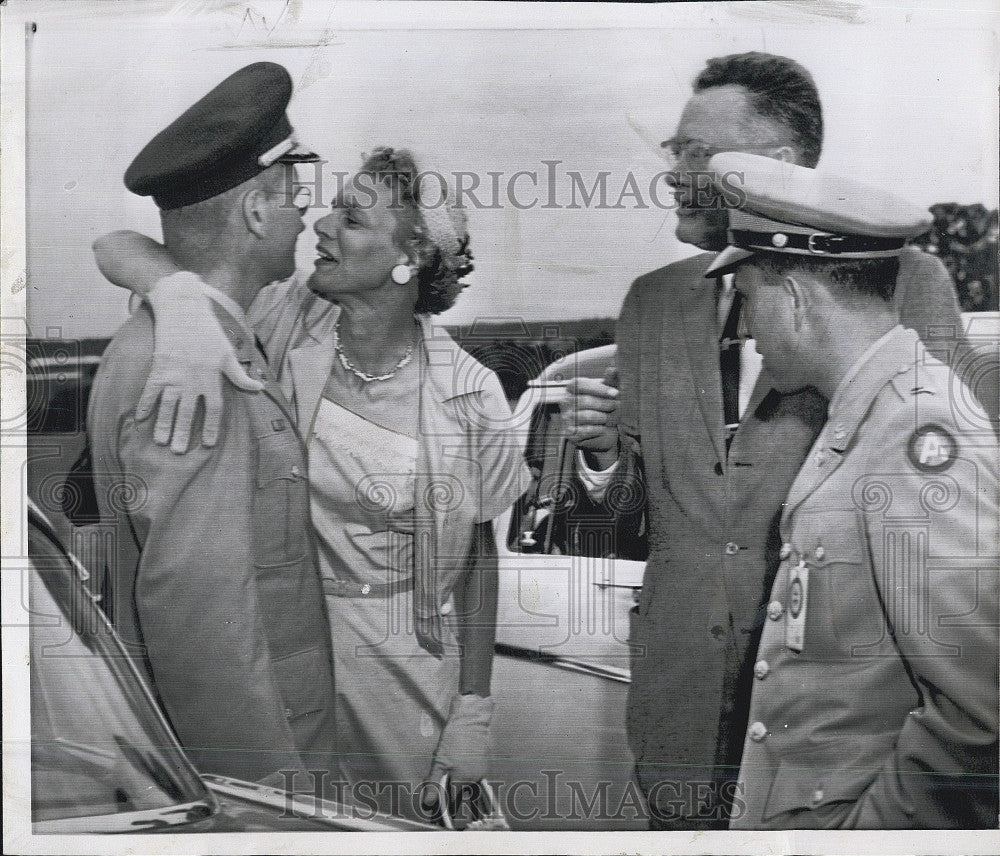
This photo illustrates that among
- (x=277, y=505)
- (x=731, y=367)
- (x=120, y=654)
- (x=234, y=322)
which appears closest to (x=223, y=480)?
(x=277, y=505)

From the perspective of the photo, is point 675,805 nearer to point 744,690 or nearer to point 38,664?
point 744,690

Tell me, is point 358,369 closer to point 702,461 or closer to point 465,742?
point 702,461

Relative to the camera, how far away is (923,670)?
11.0 feet

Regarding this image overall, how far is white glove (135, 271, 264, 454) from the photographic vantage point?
333 cm

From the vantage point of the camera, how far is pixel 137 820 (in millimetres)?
3402

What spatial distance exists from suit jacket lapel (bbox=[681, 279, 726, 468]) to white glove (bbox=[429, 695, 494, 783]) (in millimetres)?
1175

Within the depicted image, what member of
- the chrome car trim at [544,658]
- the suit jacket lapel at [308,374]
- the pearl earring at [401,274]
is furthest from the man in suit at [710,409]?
the suit jacket lapel at [308,374]

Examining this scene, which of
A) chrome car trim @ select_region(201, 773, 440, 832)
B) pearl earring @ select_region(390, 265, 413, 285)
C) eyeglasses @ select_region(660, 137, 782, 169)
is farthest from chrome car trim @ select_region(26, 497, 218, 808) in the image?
eyeglasses @ select_region(660, 137, 782, 169)

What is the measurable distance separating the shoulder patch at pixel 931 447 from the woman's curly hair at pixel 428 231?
5.22 feet

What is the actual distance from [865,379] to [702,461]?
596 millimetres

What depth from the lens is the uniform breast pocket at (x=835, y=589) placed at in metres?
3.30

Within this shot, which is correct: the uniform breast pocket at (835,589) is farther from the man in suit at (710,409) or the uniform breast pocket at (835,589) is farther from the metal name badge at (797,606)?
Result: the man in suit at (710,409)

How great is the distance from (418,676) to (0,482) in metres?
1.56

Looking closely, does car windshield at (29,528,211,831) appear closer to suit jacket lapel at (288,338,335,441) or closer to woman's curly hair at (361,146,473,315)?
suit jacket lapel at (288,338,335,441)
